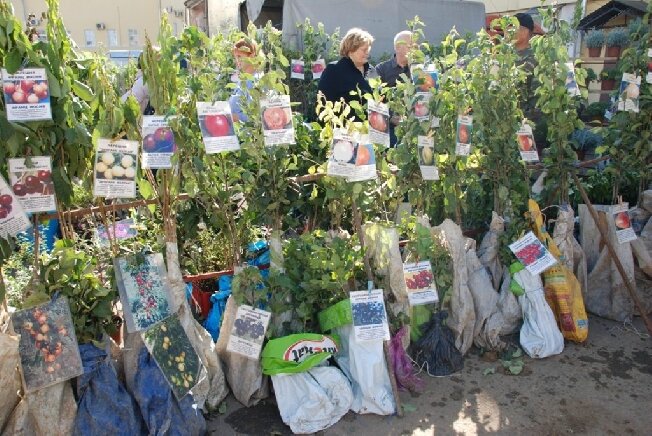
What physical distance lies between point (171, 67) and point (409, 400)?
Result: 1.92m

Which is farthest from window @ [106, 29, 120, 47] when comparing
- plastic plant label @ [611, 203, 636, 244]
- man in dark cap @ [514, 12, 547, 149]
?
plastic plant label @ [611, 203, 636, 244]

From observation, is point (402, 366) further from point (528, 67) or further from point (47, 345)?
point (528, 67)

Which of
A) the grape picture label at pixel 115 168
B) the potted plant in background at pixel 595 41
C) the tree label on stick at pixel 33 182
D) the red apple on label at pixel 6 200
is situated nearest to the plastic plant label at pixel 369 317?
the grape picture label at pixel 115 168

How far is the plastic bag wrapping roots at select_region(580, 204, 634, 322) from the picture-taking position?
349 cm

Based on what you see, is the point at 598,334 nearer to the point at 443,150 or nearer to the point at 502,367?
the point at 502,367

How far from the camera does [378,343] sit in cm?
262

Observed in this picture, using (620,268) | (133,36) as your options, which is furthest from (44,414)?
(133,36)

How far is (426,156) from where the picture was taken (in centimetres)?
301

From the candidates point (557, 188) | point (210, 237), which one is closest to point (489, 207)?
point (557, 188)

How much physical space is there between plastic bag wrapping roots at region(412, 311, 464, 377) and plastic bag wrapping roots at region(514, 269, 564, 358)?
1.41ft

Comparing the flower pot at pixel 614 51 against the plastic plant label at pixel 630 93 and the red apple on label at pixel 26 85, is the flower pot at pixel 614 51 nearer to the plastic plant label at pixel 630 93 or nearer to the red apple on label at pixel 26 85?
the plastic plant label at pixel 630 93

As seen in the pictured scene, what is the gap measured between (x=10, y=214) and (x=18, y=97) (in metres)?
0.44

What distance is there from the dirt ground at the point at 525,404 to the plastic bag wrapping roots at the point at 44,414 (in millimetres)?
637

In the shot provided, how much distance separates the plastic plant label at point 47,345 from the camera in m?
2.07
